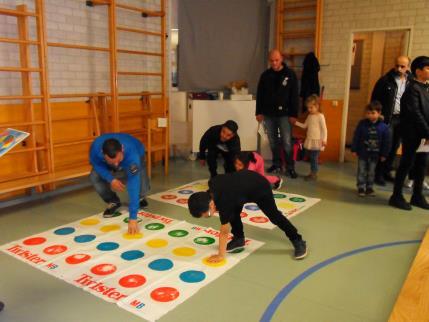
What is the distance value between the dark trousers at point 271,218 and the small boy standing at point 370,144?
196cm

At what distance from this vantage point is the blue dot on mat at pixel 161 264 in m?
2.71

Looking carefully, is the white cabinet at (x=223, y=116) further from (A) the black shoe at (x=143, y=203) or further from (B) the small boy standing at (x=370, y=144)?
(A) the black shoe at (x=143, y=203)

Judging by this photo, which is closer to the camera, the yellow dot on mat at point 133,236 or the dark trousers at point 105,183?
the yellow dot on mat at point 133,236

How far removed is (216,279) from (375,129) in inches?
107

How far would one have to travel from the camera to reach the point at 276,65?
5.27m

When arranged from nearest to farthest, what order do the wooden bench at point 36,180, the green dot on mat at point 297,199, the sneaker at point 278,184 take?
the wooden bench at point 36,180 < the green dot on mat at point 297,199 < the sneaker at point 278,184

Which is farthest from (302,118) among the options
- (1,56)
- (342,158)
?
(1,56)

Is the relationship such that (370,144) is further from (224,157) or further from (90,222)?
(90,222)

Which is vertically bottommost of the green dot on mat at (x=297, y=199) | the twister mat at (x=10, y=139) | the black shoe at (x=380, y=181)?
the green dot on mat at (x=297, y=199)

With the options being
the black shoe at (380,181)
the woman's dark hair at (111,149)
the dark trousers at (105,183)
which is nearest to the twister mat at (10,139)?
the woman's dark hair at (111,149)

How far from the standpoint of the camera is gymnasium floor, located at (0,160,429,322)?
222 cm

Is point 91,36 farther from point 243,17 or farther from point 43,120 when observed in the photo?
point 243,17

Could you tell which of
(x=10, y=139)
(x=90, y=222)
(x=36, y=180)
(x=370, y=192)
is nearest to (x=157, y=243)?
(x=90, y=222)

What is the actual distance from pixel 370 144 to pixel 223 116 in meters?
2.47
